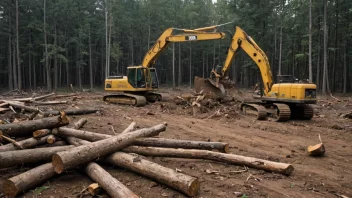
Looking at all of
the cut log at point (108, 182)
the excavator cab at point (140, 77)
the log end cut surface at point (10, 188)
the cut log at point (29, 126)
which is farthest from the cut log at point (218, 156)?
the excavator cab at point (140, 77)

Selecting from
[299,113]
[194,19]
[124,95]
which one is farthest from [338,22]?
[124,95]

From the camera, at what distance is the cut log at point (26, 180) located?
4.84m

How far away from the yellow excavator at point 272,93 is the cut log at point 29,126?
8.86m

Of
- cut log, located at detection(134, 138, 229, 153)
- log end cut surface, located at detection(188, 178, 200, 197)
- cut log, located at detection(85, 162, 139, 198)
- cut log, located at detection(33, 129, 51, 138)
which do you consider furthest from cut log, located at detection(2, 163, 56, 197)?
log end cut surface, located at detection(188, 178, 200, 197)

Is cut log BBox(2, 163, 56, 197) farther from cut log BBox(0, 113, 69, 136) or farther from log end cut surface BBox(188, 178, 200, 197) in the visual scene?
log end cut surface BBox(188, 178, 200, 197)

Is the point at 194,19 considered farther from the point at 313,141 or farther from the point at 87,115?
the point at 313,141

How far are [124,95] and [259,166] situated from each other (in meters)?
13.3

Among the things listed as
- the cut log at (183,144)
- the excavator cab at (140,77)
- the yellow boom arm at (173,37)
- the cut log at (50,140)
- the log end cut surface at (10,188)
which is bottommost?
the log end cut surface at (10,188)

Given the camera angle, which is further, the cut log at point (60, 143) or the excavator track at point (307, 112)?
the excavator track at point (307, 112)

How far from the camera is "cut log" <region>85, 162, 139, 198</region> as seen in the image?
457 centimetres

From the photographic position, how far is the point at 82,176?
19.0 feet

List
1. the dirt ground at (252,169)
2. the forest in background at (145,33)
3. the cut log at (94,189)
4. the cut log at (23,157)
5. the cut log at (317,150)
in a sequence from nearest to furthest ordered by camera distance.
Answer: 1. the cut log at (94,189)
2. the dirt ground at (252,169)
3. the cut log at (23,157)
4. the cut log at (317,150)
5. the forest in background at (145,33)

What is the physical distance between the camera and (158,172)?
5199mm

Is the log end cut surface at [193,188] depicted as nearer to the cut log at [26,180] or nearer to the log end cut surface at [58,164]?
the log end cut surface at [58,164]
